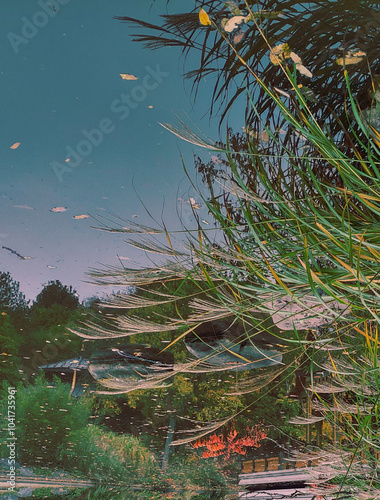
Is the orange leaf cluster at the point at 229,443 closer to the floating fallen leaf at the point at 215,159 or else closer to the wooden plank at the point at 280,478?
the wooden plank at the point at 280,478

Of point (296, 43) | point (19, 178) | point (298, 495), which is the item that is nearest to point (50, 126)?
point (19, 178)

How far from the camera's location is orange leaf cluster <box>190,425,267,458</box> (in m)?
4.23

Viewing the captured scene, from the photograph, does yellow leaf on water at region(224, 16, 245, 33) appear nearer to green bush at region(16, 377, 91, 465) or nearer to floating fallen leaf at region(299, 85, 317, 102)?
floating fallen leaf at region(299, 85, 317, 102)

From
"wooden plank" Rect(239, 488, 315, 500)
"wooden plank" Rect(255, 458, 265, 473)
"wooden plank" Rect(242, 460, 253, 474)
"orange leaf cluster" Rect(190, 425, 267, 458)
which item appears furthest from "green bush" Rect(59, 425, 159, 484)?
"wooden plank" Rect(239, 488, 315, 500)

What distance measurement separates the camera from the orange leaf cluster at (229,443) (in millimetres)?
4234

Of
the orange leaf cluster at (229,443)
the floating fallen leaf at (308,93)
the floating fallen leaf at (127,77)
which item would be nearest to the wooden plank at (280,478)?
the orange leaf cluster at (229,443)

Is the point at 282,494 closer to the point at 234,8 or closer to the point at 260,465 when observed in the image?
the point at 260,465

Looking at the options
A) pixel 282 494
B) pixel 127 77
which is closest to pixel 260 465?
pixel 282 494

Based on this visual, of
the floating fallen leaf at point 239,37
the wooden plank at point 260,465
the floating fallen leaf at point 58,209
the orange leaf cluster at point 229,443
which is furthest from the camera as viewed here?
the orange leaf cluster at point 229,443

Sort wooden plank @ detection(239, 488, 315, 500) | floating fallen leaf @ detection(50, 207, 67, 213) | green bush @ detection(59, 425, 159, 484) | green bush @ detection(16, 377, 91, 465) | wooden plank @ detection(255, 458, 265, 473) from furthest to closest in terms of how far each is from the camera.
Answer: green bush @ detection(16, 377, 91, 465)
green bush @ detection(59, 425, 159, 484)
wooden plank @ detection(255, 458, 265, 473)
floating fallen leaf @ detection(50, 207, 67, 213)
wooden plank @ detection(239, 488, 315, 500)

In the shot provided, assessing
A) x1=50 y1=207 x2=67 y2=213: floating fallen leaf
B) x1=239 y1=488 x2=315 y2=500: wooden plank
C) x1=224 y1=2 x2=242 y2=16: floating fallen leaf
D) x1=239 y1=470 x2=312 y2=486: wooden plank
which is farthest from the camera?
x1=50 y1=207 x2=67 y2=213: floating fallen leaf

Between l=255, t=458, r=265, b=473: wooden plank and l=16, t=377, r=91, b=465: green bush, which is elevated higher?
l=16, t=377, r=91, b=465: green bush

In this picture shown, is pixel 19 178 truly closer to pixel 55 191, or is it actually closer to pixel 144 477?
pixel 55 191

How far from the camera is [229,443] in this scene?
4.25 m
